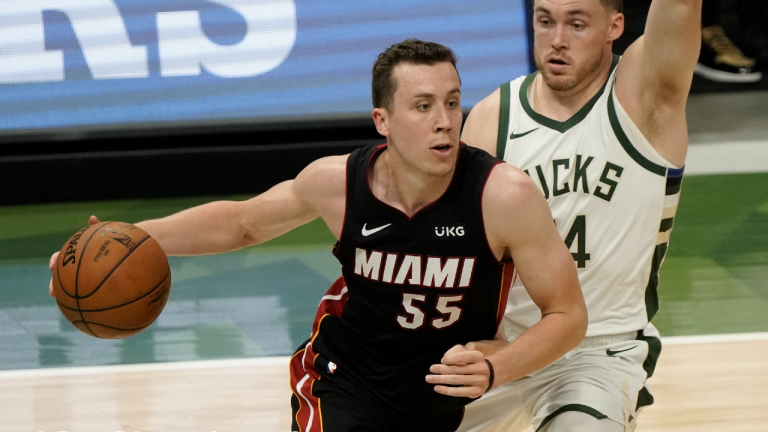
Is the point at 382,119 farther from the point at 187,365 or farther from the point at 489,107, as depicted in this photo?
the point at 187,365

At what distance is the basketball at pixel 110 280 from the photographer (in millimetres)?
3096

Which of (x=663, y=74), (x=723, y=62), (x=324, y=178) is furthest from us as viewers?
(x=723, y=62)

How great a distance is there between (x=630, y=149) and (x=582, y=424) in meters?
1.05

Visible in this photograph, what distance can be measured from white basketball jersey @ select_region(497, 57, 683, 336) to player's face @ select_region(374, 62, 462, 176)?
0.70 meters

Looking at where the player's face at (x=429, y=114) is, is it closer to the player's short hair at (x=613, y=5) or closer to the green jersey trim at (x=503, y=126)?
the green jersey trim at (x=503, y=126)

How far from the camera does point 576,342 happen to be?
2.92 m

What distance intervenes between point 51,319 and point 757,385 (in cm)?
406

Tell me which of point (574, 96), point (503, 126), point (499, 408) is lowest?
point (499, 408)

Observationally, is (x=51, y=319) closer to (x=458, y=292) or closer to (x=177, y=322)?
(x=177, y=322)

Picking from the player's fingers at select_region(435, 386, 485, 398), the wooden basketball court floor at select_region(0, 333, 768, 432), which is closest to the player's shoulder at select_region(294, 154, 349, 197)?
the player's fingers at select_region(435, 386, 485, 398)

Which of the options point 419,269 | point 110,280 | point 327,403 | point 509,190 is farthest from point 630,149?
point 110,280

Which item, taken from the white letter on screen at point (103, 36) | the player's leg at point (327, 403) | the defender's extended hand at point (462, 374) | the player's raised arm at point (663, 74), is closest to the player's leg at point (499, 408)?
the player's leg at point (327, 403)

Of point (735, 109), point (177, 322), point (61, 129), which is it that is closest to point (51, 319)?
point (177, 322)

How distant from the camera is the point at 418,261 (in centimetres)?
302
